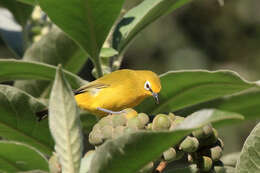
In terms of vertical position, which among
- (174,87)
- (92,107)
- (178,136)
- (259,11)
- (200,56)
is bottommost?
(200,56)

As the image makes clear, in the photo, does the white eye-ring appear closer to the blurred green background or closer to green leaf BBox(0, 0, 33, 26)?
A: green leaf BBox(0, 0, 33, 26)

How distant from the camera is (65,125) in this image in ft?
4.59

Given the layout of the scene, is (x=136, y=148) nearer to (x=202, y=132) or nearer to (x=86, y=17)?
(x=202, y=132)

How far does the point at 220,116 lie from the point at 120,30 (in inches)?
53.8

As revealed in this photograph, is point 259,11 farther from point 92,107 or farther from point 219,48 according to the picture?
point 92,107

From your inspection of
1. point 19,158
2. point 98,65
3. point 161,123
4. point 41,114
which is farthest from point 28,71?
point 161,123

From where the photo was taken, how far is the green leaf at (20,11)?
3199 millimetres

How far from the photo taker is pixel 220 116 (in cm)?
119

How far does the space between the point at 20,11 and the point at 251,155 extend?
82.9 inches

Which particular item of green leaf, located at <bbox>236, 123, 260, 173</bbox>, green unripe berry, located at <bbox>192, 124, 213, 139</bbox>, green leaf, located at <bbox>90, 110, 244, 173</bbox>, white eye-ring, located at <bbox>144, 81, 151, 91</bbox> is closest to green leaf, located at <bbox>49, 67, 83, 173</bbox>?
green leaf, located at <bbox>90, 110, 244, 173</bbox>

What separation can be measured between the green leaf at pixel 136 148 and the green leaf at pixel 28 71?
0.86m

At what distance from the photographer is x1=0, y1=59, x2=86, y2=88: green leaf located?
7.16ft

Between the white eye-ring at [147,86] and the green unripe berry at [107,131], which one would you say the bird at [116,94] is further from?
the green unripe berry at [107,131]

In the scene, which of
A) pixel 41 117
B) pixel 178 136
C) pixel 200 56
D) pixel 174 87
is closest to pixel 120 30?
pixel 174 87
